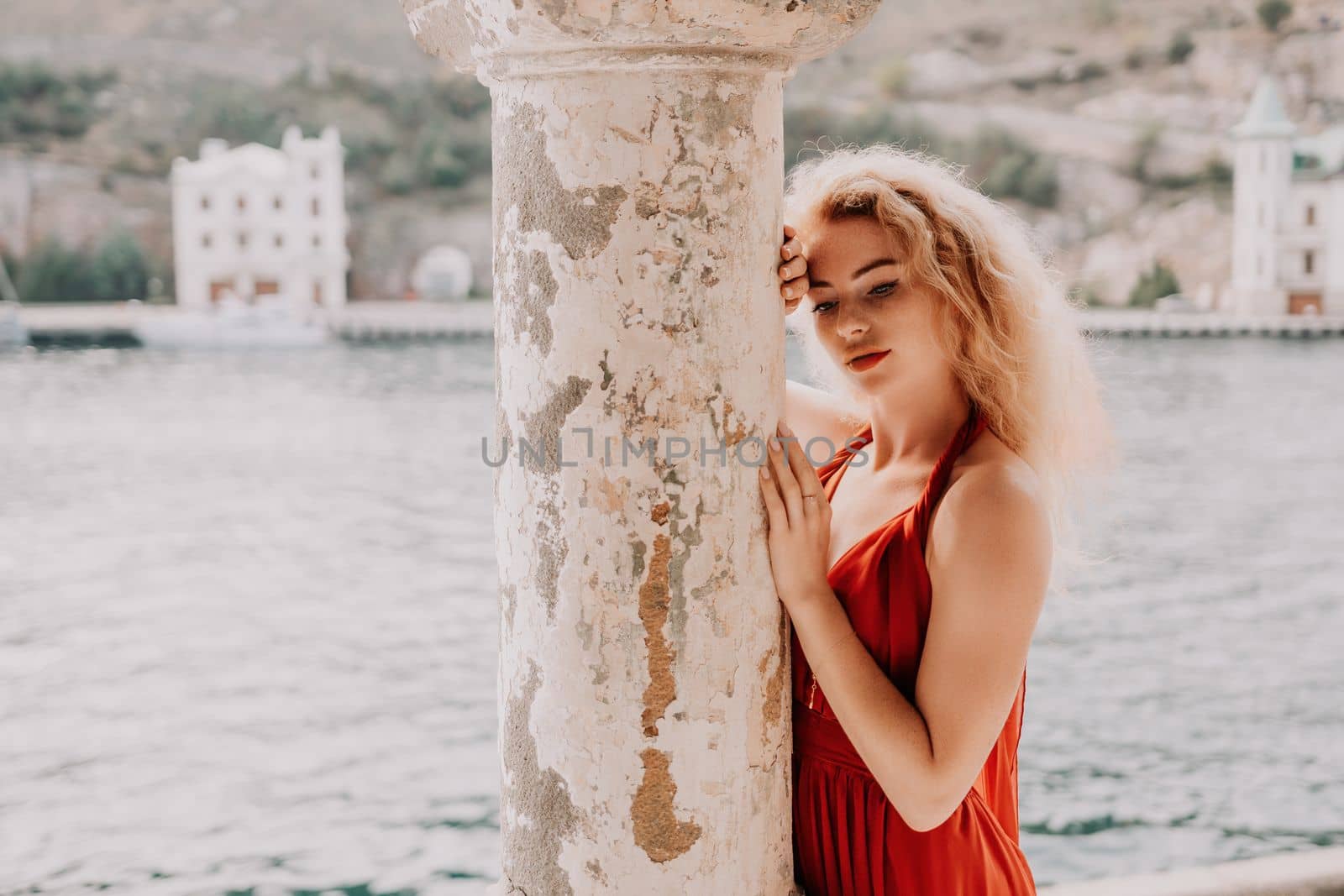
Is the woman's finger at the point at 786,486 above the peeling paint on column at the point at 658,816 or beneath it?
above

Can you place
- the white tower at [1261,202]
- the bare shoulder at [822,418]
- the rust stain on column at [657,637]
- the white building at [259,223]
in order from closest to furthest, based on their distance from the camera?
the rust stain on column at [657,637] < the bare shoulder at [822,418] < the white tower at [1261,202] < the white building at [259,223]

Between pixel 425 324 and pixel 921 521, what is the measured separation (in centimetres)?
3748

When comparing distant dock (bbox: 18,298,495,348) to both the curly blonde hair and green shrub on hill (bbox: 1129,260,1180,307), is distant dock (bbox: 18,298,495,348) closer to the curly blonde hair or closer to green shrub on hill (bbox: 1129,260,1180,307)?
green shrub on hill (bbox: 1129,260,1180,307)

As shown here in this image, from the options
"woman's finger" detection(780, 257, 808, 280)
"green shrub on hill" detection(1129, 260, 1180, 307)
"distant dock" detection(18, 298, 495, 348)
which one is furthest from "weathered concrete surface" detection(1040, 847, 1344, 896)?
"green shrub on hill" detection(1129, 260, 1180, 307)

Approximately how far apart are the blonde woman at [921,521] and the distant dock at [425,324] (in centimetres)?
3563

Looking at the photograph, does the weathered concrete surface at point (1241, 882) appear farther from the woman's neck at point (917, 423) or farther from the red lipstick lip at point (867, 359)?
the red lipstick lip at point (867, 359)

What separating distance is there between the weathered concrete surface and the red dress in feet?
3.16

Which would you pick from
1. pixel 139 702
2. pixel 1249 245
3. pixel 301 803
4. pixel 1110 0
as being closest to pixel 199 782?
pixel 301 803

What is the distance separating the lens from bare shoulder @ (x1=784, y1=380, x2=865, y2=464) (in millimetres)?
1619

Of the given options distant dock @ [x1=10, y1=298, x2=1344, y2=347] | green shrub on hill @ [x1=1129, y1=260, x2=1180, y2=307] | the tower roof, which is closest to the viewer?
distant dock @ [x1=10, y1=298, x2=1344, y2=347]

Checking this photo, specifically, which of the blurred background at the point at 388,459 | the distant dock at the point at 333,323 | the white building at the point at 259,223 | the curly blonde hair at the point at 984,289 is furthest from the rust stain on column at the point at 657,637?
the white building at the point at 259,223

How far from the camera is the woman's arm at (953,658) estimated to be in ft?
3.77

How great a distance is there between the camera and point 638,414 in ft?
3.51

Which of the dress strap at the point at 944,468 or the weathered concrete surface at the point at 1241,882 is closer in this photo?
the dress strap at the point at 944,468
